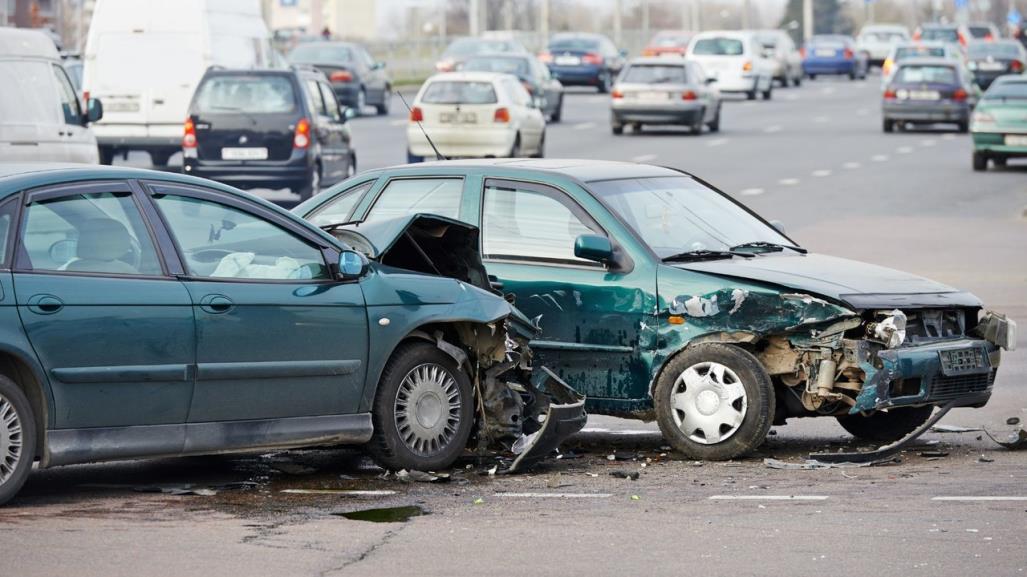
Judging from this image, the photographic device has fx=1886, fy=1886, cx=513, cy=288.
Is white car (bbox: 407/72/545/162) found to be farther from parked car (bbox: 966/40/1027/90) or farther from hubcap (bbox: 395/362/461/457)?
parked car (bbox: 966/40/1027/90)

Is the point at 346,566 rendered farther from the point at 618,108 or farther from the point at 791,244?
the point at 618,108

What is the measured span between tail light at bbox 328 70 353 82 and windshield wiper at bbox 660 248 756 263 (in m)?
35.7

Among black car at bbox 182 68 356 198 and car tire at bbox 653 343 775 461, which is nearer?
car tire at bbox 653 343 775 461

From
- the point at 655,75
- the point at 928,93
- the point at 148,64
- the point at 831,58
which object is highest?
the point at 148,64

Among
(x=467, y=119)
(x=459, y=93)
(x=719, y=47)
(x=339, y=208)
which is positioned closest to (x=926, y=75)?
(x=719, y=47)

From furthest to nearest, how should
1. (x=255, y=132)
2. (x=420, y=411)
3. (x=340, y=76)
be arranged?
(x=340, y=76) → (x=255, y=132) → (x=420, y=411)

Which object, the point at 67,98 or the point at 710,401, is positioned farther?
the point at 67,98

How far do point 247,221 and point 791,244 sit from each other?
3.48 meters

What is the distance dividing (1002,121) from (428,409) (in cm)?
2400

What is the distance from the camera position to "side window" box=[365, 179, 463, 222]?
1011cm

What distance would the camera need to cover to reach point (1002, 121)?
3105cm

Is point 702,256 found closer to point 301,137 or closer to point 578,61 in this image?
point 301,137

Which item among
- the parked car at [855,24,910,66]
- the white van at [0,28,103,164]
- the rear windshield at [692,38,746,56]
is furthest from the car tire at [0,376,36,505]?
the parked car at [855,24,910,66]

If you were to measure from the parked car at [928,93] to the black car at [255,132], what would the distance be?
18.6m
